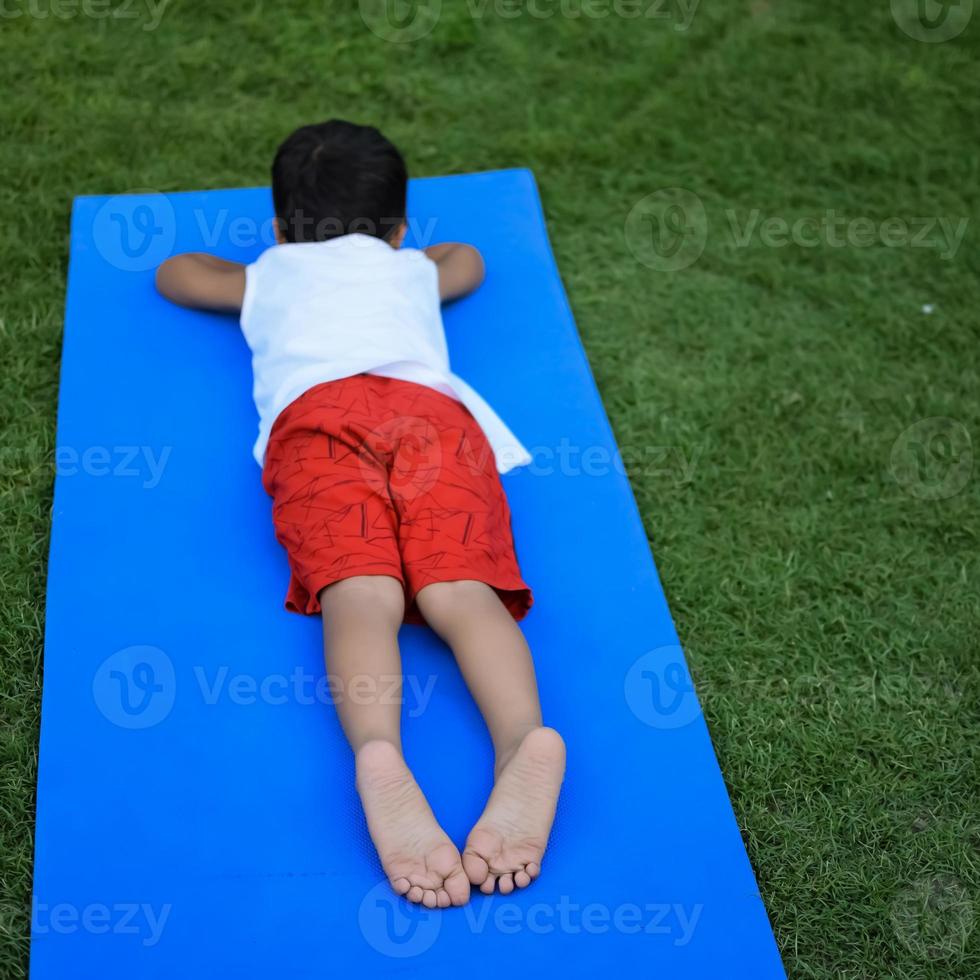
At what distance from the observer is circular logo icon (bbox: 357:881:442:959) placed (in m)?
1.89

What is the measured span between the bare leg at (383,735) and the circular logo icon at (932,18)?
3.67 meters

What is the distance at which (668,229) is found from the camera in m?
3.60

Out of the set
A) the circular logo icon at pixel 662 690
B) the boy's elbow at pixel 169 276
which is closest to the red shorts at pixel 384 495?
the circular logo icon at pixel 662 690

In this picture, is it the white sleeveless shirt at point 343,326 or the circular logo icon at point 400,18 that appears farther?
the circular logo icon at point 400,18

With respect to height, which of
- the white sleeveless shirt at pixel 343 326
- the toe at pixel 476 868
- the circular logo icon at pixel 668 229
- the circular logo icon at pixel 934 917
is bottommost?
the circular logo icon at pixel 934 917

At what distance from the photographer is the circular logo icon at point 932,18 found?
446 centimetres

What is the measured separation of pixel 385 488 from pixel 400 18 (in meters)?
2.62

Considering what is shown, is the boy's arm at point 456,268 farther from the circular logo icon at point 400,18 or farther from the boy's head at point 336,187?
the circular logo icon at point 400,18

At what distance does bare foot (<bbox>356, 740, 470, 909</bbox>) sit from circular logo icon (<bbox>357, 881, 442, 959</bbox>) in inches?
0.9

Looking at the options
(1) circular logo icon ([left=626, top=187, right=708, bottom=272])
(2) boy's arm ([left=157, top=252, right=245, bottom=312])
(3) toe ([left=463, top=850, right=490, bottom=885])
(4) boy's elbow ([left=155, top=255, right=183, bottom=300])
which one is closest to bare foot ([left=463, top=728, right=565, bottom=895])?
(3) toe ([left=463, top=850, right=490, bottom=885])

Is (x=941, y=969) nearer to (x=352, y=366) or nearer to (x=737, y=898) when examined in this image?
(x=737, y=898)

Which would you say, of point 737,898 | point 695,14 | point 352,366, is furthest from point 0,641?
point 695,14

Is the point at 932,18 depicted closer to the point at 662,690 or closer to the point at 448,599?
the point at 662,690

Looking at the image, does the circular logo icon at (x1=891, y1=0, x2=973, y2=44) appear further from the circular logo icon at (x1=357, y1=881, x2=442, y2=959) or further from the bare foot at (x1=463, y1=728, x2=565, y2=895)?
the circular logo icon at (x1=357, y1=881, x2=442, y2=959)
